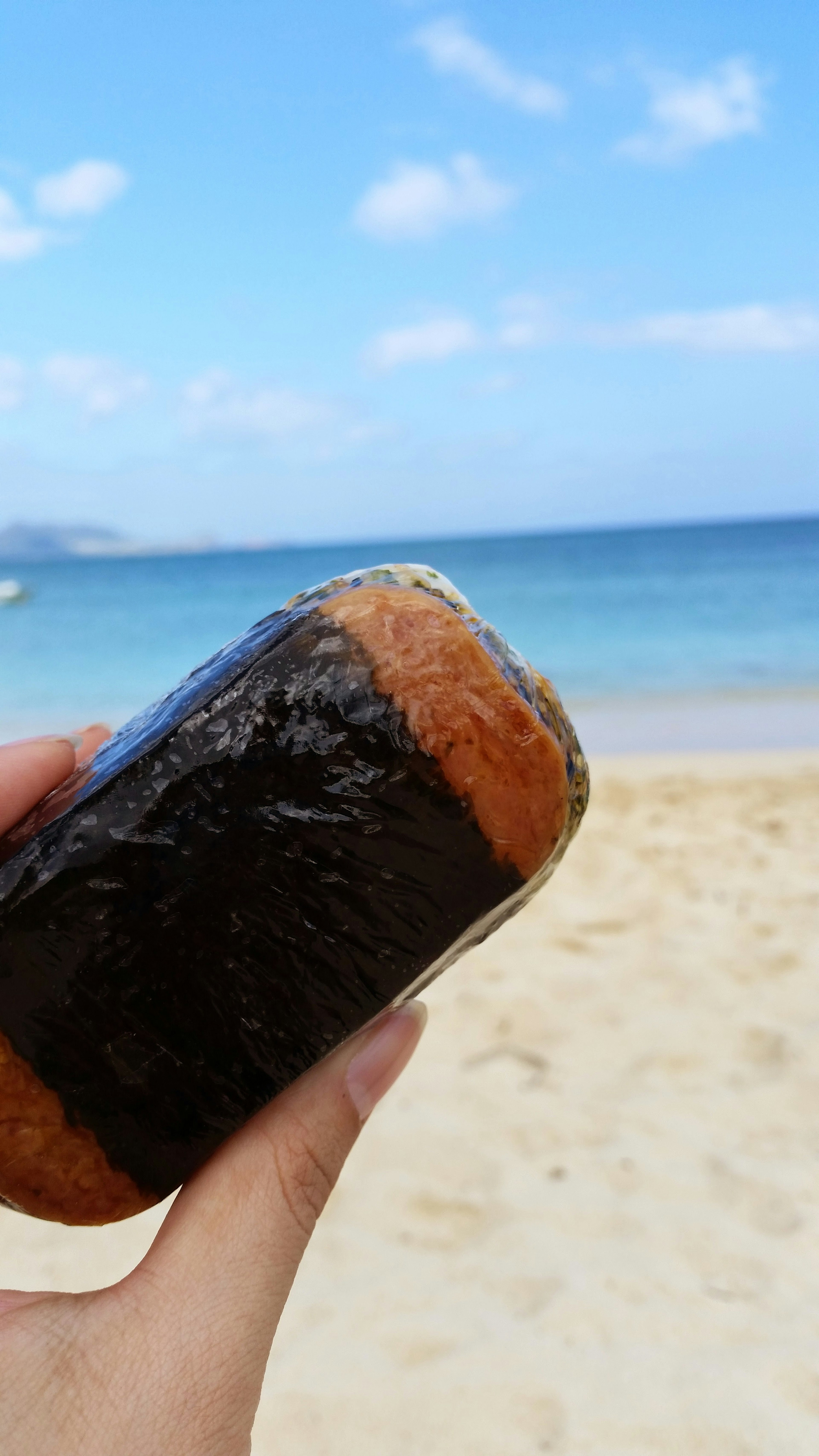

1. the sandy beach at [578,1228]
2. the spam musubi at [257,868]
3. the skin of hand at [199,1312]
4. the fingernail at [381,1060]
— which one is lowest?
the sandy beach at [578,1228]

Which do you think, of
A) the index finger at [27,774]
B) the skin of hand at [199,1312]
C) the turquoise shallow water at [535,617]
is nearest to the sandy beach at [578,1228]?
the skin of hand at [199,1312]

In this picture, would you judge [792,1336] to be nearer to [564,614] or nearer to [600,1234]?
[600,1234]

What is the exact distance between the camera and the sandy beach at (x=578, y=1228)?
6.45 feet

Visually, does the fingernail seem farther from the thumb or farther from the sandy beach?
the sandy beach

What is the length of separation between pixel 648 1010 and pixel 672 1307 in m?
1.39

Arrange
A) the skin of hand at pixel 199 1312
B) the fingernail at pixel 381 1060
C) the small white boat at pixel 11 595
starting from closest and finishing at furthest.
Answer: the skin of hand at pixel 199 1312
the fingernail at pixel 381 1060
the small white boat at pixel 11 595

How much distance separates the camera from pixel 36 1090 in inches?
48.1

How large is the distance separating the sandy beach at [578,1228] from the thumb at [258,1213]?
3.29 feet

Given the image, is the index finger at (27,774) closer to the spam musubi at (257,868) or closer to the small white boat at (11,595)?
the spam musubi at (257,868)

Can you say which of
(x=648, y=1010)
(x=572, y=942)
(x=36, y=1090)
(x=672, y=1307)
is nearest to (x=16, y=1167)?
(x=36, y=1090)

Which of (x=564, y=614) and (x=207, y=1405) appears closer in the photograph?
(x=207, y=1405)

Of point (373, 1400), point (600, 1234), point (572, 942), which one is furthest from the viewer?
point (572, 942)

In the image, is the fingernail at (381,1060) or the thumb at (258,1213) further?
the fingernail at (381,1060)

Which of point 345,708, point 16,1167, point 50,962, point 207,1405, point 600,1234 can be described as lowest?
point 600,1234
